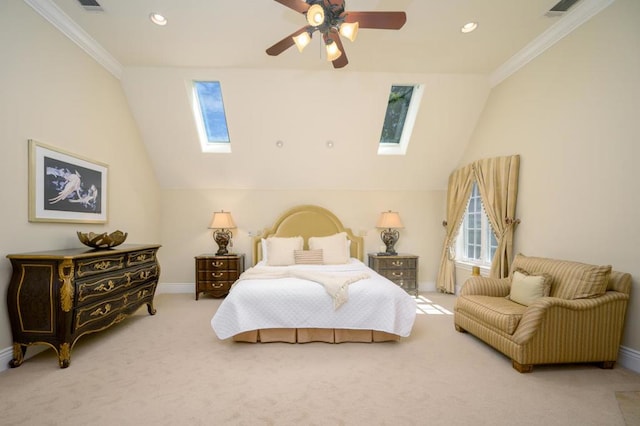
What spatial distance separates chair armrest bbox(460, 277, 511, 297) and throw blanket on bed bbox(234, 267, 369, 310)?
1.19m

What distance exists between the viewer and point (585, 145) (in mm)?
3016

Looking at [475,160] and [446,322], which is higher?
[475,160]

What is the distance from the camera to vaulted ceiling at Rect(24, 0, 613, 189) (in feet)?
9.92

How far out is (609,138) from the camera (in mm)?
2795

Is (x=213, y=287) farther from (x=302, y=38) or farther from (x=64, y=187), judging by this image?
(x=302, y=38)

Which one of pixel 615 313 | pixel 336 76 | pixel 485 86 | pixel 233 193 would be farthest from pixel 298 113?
pixel 615 313

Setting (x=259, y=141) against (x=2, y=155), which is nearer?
(x=2, y=155)

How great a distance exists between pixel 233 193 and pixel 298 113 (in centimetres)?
192

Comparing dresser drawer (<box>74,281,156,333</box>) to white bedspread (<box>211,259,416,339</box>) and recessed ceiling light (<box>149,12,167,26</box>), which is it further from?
recessed ceiling light (<box>149,12,167,26</box>)

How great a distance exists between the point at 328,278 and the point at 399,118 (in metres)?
3.09

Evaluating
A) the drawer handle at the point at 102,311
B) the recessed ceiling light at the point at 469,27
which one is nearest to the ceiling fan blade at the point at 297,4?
the recessed ceiling light at the point at 469,27

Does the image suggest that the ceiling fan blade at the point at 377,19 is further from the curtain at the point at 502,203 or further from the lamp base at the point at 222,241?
the lamp base at the point at 222,241

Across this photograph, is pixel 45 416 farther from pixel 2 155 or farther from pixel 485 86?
pixel 485 86

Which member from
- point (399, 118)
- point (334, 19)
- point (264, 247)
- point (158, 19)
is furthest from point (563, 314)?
point (158, 19)
